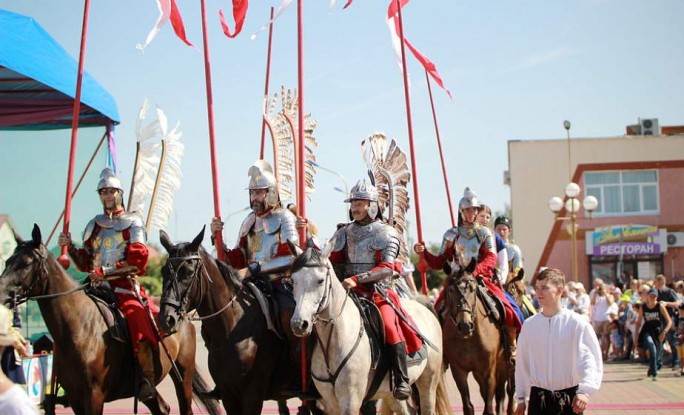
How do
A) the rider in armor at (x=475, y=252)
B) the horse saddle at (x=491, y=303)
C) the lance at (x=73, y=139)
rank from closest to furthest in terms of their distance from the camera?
the lance at (x=73, y=139) → the horse saddle at (x=491, y=303) → the rider in armor at (x=475, y=252)

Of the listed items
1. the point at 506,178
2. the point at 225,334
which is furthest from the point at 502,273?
the point at 506,178

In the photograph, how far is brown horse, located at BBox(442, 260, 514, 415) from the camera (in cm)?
1084

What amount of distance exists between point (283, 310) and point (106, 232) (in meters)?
Answer: 2.31

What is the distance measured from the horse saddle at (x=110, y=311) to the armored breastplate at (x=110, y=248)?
0.93 ft

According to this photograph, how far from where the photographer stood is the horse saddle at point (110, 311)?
378 inches

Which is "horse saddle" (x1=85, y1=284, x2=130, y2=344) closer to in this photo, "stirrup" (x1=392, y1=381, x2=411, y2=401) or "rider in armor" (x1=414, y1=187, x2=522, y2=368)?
"stirrup" (x1=392, y1=381, x2=411, y2=401)

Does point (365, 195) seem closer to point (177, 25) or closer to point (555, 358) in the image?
point (555, 358)

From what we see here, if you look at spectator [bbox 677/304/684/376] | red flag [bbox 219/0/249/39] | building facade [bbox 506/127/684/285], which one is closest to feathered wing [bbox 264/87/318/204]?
red flag [bbox 219/0/249/39]

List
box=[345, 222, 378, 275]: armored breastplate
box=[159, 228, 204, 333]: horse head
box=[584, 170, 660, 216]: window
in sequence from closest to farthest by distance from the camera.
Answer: box=[159, 228, 204, 333]: horse head → box=[345, 222, 378, 275]: armored breastplate → box=[584, 170, 660, 216]: window

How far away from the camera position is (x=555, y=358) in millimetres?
6422

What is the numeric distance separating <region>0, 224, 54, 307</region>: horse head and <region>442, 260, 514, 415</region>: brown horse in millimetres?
4461

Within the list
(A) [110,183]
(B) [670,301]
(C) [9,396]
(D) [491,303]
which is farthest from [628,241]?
(C) [9,396]

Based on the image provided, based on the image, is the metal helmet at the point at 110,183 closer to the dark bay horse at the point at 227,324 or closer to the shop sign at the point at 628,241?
the dark bay horse at the point at 227,324

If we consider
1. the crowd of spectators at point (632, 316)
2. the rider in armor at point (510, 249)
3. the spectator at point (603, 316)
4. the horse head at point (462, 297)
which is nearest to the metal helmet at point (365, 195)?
the horse head at point (462, 297)
